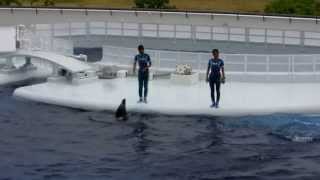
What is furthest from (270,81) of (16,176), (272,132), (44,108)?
(16,176)

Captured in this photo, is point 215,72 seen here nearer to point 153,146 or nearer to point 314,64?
point 153,146

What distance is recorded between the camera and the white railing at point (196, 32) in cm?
3416

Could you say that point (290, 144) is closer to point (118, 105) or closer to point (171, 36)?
Result: point (118, 105)

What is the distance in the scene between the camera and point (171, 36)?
117 ft

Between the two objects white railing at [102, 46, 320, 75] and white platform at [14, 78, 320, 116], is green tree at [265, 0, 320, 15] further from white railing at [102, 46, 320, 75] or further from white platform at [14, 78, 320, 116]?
white platform at [14, 78, 320, 116]

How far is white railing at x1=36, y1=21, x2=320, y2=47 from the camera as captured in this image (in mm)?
34156

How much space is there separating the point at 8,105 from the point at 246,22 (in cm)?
1764

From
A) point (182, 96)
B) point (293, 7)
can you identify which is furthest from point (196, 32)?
point (293, 7)

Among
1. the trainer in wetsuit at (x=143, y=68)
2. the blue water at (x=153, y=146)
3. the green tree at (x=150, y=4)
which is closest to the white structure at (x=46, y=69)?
the blue water at (x=153, y=146)

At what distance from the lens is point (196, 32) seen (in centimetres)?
3538

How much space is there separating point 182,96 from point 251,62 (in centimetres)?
329

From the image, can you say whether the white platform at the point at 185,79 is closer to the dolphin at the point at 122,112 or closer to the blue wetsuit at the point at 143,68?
the blue wetsuit at the point at 143,68

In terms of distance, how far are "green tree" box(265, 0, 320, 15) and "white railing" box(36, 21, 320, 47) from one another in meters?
12.7

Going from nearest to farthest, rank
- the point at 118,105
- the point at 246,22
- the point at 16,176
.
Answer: the point at 16,176, the point at 118,105, the point at 246,22
